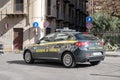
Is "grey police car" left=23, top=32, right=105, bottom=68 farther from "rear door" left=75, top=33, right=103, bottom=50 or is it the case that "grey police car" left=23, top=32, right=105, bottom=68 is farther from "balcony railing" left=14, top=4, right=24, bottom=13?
"balcony railing" left=14, top=4, right=24, bottom=13

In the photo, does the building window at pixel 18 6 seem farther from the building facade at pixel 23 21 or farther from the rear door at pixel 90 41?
the rear door at pixel 90 41

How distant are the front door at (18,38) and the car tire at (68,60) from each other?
23.4 metres

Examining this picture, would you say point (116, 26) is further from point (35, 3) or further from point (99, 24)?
point (35, 3)

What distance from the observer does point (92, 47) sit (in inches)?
647

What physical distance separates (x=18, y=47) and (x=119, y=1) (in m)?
11.8

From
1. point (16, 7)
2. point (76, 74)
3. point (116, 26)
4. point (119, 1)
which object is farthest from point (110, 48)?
point (76, 74)

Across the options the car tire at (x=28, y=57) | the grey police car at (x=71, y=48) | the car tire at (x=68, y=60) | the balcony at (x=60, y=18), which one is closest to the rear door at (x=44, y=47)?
the grey police car at (x=71, y=48)

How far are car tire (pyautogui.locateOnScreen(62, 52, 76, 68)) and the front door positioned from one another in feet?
76.8

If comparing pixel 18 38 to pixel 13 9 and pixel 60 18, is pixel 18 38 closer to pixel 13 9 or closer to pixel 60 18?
pixel 13 9

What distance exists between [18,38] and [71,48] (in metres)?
24.1

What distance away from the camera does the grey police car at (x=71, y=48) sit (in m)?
16.2

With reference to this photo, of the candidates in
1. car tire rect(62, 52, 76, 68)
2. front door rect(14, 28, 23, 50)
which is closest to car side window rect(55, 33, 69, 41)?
car tire rect(62, 52, 76, 68)

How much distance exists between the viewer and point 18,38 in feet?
131

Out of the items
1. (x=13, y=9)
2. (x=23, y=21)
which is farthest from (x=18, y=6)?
(x=23, y=21)
